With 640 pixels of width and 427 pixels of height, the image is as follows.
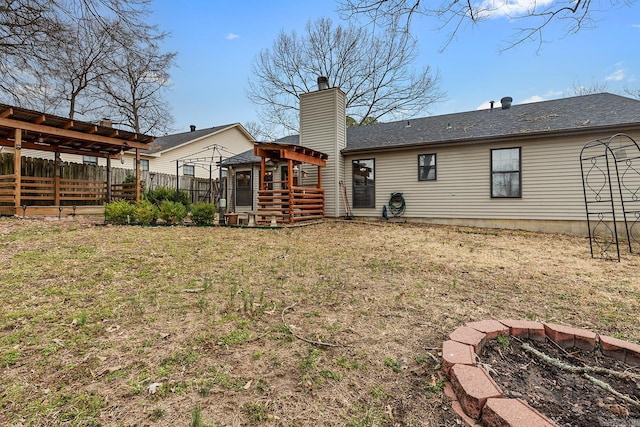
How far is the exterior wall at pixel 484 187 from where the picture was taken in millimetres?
8539

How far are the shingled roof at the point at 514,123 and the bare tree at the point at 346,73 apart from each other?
7590 mm

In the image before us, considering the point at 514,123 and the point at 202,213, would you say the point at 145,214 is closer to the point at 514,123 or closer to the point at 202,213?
the point at 202,213

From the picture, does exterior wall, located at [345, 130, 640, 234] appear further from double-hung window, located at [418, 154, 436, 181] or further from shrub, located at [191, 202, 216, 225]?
shrub, located at [191, 202, 216, 225]

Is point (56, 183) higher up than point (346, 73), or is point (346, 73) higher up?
point (346, 73)

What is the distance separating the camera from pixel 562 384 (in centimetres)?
182

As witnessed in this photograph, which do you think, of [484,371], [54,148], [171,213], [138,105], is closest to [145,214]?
[171,213]

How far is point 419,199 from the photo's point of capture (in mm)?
10414

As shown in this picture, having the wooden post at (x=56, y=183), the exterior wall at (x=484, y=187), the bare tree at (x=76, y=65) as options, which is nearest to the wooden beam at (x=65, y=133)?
the bare tree at (x=76, y=65)

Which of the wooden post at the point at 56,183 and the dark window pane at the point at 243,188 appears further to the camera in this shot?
the dark window pane at the point at 243,188

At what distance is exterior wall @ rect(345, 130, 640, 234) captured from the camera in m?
8.54

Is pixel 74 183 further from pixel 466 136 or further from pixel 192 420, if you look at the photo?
pixel 466 136

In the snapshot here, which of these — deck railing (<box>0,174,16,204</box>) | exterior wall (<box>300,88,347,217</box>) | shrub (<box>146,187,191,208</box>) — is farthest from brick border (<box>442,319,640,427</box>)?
shrub (<box>146,187,191,208</box>)

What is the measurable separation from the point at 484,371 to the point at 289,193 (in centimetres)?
777

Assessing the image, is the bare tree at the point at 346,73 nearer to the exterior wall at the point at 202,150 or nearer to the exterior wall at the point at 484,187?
the exterior wall at the point at 202,150
